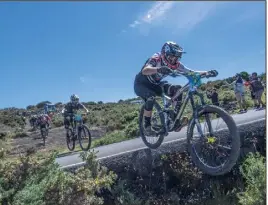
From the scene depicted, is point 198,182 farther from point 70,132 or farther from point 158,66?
point 70,132

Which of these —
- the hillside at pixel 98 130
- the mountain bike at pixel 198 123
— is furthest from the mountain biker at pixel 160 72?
the hillside at pixel 98 130

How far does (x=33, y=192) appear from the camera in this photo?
6.51 metres

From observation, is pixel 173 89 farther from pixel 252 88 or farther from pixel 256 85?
pixel 252 88

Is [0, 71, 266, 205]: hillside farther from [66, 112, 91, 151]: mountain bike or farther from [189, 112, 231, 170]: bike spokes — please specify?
[66, 112, 91, 151]: mountain bike

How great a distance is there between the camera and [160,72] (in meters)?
6.13

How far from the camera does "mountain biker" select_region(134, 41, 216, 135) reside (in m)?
Answer: 6.30

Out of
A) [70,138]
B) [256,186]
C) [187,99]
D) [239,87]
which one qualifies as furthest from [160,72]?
[239,87]

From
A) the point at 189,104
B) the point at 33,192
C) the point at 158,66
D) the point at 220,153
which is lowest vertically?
the point at 33,192

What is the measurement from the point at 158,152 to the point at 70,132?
4869 mm

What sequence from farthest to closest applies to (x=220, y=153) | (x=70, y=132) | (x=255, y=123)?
(x=70, y=132) → (x=255, y=123) → (x=220, y=153)

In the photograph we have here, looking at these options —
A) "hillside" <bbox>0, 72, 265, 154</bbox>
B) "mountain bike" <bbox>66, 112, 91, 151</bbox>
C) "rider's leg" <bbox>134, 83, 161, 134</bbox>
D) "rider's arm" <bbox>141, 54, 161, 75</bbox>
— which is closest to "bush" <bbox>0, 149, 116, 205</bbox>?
"rider's leg" <bbox>134, 83, 161, 134</bbox>

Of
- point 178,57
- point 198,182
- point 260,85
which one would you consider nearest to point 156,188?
point 198,182

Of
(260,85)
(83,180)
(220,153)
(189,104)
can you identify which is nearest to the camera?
(220,153)

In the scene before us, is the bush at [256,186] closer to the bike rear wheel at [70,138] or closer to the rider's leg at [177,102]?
the rider's leg at [177,102]
